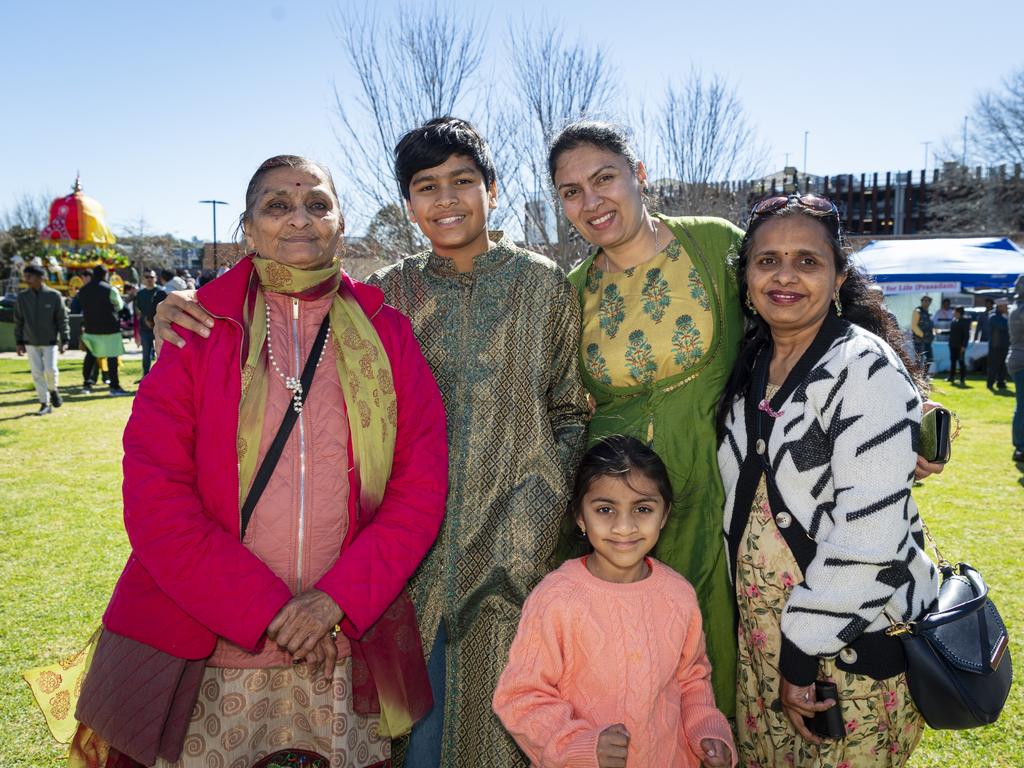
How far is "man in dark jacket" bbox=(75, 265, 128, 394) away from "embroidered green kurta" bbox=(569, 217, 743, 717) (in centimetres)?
1237

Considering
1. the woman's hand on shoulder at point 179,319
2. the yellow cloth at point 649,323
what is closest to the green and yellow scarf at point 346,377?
the woman's hand on shoulder at point 179,319

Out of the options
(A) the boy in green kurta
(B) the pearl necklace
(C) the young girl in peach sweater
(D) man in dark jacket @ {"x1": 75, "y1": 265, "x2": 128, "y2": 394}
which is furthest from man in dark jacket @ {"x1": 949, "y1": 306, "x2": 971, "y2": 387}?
(B) the pearl necklace

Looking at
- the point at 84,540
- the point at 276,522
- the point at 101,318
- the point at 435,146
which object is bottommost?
the point at 84,540

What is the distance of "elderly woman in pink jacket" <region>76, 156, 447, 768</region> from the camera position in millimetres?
1875

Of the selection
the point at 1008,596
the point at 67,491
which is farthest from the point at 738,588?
the point at 67,491

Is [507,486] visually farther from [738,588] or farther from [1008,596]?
[1008,596]

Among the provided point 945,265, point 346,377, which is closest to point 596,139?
point 346,377

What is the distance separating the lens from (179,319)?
1.97m

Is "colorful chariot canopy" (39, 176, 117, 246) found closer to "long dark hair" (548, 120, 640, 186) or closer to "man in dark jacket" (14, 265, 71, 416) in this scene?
"man in dark jacket" (14, 265, 71, 416)

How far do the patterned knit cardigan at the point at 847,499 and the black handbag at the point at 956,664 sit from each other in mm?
47

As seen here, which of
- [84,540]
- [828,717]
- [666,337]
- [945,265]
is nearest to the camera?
[828,717]

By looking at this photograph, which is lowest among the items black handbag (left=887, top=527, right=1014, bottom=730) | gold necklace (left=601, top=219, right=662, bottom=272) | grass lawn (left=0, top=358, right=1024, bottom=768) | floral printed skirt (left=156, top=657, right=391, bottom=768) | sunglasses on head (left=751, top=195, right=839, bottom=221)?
grass lawn (left=0, top=358, right=1024, bottom=768)

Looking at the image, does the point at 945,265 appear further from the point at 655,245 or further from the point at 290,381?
the point at 290,381

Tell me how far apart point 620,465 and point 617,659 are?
0.54 metres
